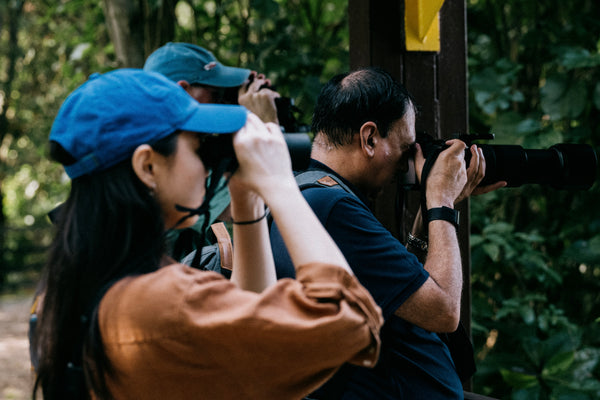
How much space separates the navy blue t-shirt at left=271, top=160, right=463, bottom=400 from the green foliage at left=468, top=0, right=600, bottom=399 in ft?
4.75

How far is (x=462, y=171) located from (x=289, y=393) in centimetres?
88

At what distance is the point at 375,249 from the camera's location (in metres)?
1.42

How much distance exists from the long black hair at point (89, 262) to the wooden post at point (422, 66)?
1.20m

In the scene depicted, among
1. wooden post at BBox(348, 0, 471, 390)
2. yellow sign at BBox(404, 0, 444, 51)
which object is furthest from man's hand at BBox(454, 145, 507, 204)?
yellow sign at BBox(404, 0, 444, 51)

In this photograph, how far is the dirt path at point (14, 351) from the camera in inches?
225

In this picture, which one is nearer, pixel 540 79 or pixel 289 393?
pixel 289 393

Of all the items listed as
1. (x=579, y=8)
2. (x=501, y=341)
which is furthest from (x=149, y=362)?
(x=579, y=8)

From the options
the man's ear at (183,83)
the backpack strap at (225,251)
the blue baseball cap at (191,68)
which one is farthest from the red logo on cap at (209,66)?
the backpack strap at (225,251)

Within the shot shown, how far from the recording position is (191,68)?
7.67 feet

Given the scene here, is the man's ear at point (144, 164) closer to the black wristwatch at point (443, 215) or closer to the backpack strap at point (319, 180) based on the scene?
the backpack strap at point (319, 180)

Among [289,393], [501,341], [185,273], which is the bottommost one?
[501,341]

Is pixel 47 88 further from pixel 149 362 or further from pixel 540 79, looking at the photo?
pixel 149 362

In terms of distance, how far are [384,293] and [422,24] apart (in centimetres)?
111

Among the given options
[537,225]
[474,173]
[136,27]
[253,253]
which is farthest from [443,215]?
[136,27]
